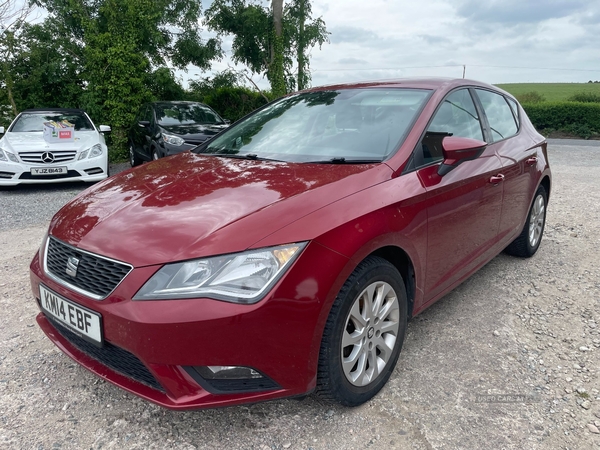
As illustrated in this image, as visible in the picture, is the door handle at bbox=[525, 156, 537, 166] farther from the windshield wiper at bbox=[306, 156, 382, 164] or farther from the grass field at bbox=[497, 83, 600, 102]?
the grass field at bbox=[497, 83, 600, 102]

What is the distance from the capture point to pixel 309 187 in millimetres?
2062

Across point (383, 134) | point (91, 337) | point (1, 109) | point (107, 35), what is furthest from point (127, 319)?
point (1, 109)

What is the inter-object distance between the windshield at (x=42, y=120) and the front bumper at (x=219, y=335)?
24.7ft

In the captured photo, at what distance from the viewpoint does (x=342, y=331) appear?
6.27 feet

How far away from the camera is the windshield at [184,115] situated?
9008 mm

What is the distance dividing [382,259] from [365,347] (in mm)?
405

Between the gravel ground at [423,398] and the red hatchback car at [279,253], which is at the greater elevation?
the red hatchback car at [279,253]

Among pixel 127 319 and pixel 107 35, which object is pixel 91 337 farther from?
pixel 107 35

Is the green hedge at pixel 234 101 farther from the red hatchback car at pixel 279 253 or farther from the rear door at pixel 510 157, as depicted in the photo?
the red hatchback car at pixel 279 253

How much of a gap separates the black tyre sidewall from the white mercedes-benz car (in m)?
6.49

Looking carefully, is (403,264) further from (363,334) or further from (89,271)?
(89,271)

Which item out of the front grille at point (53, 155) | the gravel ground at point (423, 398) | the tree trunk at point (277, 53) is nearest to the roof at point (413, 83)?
the gravel ground at point (423, 398)

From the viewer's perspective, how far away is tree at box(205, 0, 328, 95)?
1366 cm

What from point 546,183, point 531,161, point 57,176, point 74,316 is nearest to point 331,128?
point 74,316
